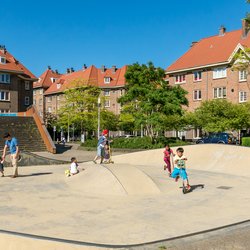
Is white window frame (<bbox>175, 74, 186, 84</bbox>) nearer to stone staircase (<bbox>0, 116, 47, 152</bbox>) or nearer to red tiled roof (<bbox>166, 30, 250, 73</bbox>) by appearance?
red tiled roof (<bbox>166, 30, 250, 73</bbox>)

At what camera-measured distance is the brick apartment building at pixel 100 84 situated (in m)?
82.3

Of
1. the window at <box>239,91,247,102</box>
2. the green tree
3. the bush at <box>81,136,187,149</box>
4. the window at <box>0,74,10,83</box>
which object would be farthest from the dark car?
the window at <box>0,74,10,83</box>

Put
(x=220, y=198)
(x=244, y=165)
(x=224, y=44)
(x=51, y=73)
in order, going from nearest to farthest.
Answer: (x=220, y=198), (x=244, y=165), (x=224, y=44), (x=51, y=73)

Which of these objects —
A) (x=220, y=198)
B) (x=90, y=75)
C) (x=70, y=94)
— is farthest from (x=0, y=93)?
(x=220, y=198)

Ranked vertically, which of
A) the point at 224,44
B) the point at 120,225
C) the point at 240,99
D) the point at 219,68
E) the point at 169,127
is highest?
the point at 224,44

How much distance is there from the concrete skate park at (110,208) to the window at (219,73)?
117 ft

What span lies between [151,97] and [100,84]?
4845 cm

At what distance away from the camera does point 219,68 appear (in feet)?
175

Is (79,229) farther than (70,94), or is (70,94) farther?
(70,94)

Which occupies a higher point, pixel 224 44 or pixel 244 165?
pixel 224 44

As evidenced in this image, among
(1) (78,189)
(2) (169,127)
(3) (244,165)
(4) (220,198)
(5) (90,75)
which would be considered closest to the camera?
(4) (220,198)

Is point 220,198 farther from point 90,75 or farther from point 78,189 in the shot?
point 90,75

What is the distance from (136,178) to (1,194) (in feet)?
15.4

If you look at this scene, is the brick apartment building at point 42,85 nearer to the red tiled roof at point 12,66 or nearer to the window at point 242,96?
the red tiled roof at point 12,66
